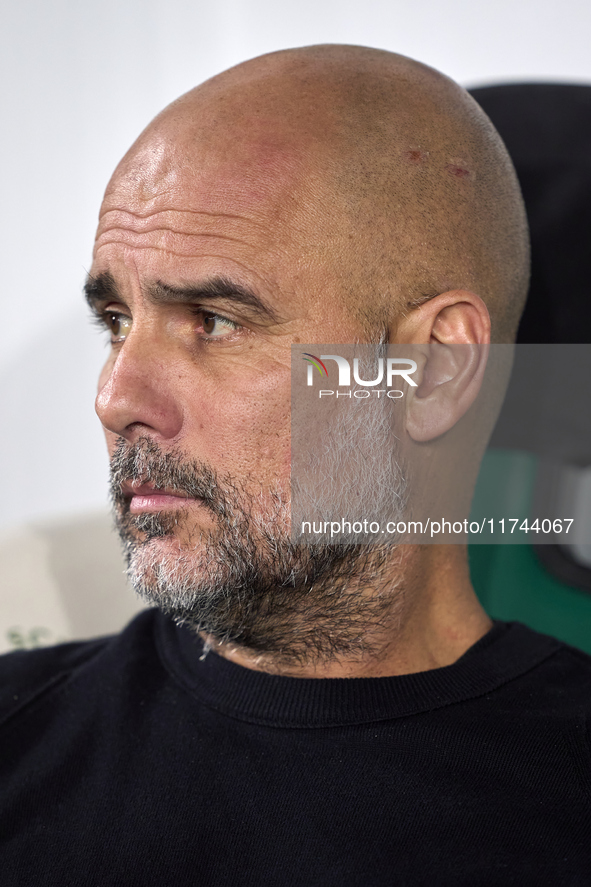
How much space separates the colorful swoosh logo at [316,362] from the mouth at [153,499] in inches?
8.9

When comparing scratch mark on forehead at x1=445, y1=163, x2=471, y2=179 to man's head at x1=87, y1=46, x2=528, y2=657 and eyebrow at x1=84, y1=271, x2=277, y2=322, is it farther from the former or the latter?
eyebrow at x1=84, y1=271, x2=277, y2=322

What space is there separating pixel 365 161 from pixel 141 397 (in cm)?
43

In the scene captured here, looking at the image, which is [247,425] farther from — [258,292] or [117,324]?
[117,324]

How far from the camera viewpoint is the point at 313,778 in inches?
35.4

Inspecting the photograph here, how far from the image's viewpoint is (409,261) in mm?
987

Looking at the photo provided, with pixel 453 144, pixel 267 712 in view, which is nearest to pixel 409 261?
pixel 453 144

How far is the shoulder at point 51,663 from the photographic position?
1125mm

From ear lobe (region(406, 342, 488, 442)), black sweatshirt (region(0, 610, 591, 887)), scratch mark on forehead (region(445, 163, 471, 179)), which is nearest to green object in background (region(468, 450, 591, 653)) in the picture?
black sweatshirt (region(0, 610, 591, 887))

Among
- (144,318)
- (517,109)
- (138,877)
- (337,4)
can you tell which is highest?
(337,4)

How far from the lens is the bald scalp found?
955 millimetres

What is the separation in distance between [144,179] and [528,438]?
899 mm

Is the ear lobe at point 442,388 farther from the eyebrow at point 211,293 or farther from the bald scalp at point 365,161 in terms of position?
the eyebrow at point 211,293

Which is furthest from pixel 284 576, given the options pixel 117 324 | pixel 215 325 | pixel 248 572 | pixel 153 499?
pixel 117 324

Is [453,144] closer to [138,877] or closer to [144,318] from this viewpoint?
[144,318]
